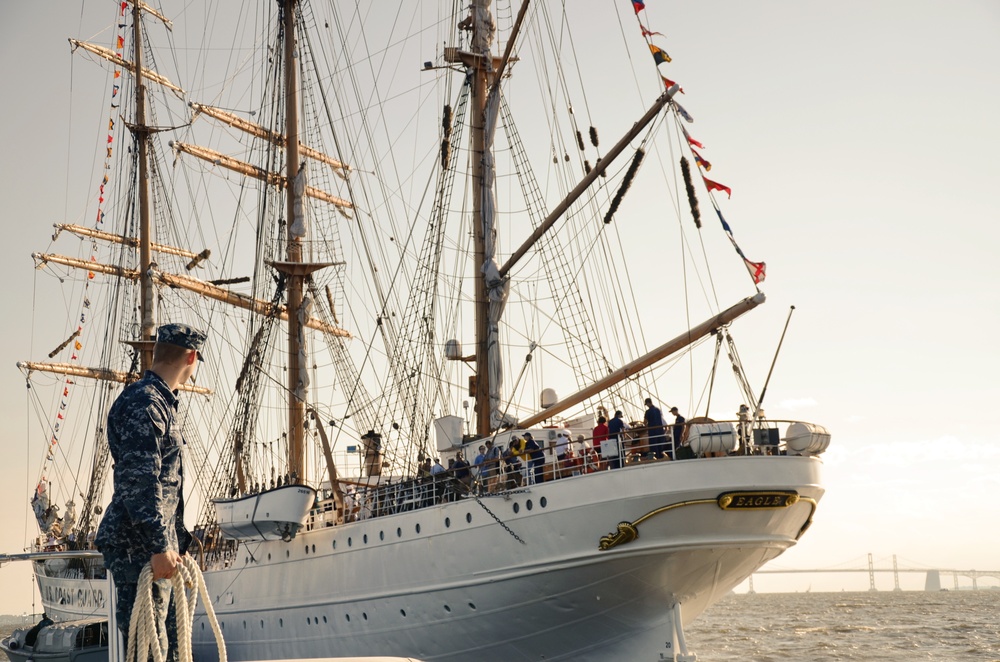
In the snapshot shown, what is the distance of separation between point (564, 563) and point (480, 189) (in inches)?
505

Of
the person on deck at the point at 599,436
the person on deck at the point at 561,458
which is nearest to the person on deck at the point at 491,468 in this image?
the person on deck at the point at 561,458

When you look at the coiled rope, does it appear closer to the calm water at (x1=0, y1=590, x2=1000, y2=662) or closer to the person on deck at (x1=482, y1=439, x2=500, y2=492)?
the person on deck at (x1=482, y1=439, x2=500, y2=492)

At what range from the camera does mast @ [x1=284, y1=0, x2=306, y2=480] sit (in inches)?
1256

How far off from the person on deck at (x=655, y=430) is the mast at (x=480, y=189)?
7.75 meters

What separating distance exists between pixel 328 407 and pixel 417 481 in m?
10.7

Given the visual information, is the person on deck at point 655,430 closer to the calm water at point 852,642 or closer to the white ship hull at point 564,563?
the white ship hull at point 564,563

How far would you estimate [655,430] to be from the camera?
18.8m

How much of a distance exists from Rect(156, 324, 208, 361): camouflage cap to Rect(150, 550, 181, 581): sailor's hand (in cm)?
121

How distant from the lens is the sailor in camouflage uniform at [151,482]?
5.48m

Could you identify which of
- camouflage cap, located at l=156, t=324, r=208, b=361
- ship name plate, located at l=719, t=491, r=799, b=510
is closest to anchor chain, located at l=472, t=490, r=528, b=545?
ship name plate, located at l=719, t=491, r=799, b=510

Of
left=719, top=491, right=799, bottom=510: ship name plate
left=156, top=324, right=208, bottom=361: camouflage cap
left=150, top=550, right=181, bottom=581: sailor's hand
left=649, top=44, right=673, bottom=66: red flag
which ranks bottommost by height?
left=719, top=491, right=799, bottom=510: ship name plate

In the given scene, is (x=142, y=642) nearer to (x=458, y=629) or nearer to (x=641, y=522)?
(x=641, y=522)

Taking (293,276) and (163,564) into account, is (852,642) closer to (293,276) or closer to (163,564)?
(293,276)

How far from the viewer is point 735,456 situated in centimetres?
1766
